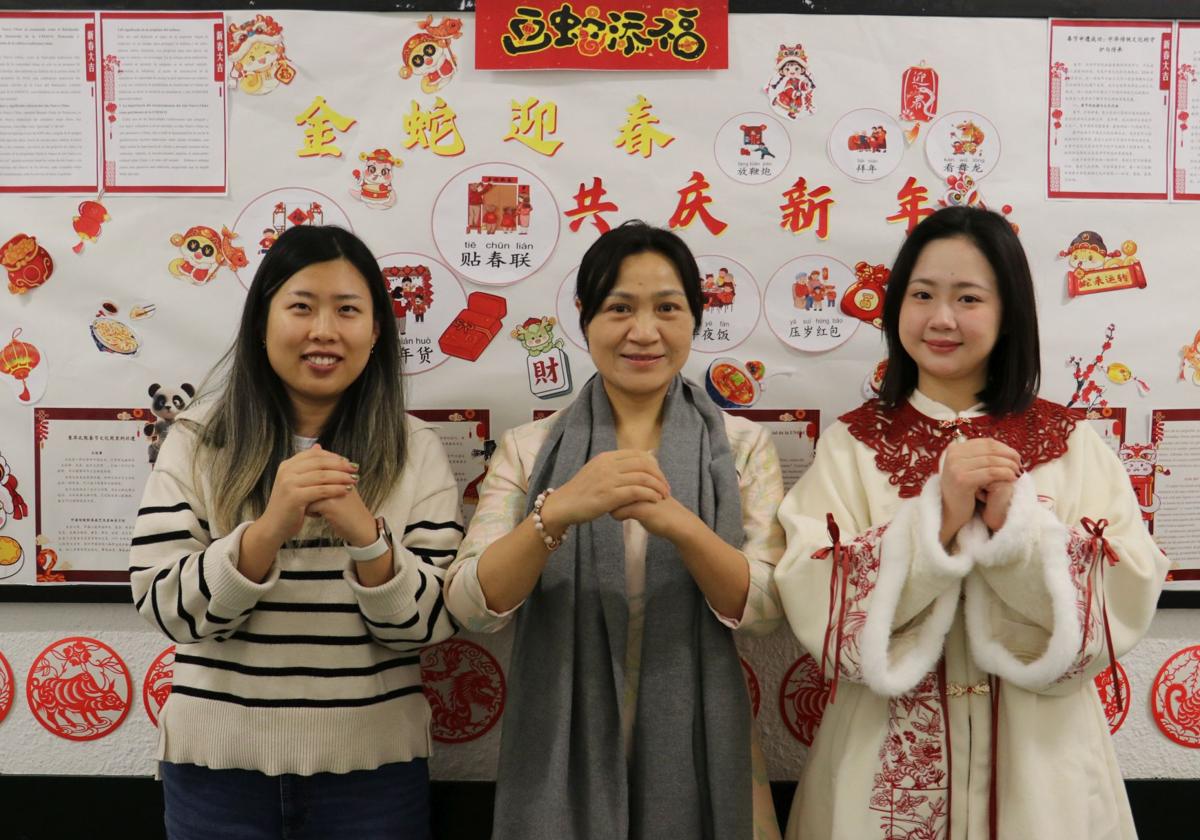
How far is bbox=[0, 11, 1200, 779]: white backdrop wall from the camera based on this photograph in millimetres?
1834

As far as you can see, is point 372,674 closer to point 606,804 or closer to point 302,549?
point 302,549

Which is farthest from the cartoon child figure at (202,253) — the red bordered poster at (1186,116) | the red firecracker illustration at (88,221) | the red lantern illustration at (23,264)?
the red bordered poster at (1186,116)

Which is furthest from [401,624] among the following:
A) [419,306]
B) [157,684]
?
[157,684]

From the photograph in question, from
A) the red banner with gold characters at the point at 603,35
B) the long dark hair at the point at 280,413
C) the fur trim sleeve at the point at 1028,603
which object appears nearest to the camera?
the fur trim sleeve at the point at 1028,603

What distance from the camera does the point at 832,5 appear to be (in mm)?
1826

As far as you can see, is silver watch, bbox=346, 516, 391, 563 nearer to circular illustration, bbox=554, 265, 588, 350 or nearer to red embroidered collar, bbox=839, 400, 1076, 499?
circular illustration, bbox=554, 265, 588, 350

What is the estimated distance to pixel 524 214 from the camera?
6.06 ft

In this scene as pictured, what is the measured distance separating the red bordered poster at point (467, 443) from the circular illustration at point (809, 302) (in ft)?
2.15

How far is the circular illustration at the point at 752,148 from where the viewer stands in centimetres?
184

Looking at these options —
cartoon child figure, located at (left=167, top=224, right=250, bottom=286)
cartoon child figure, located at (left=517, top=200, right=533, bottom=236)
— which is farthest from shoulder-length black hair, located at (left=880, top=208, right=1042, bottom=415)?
cartoon child figure, located at (left=167, top=224, right=250, bottom=286)

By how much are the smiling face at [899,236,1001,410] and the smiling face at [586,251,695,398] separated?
1.27 feet

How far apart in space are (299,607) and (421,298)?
0.71 m

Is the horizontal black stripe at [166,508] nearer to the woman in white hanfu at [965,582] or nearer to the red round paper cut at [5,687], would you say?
the red round paper cut at [5,687]

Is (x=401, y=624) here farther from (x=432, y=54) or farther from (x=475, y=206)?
(x=432, y=54)
